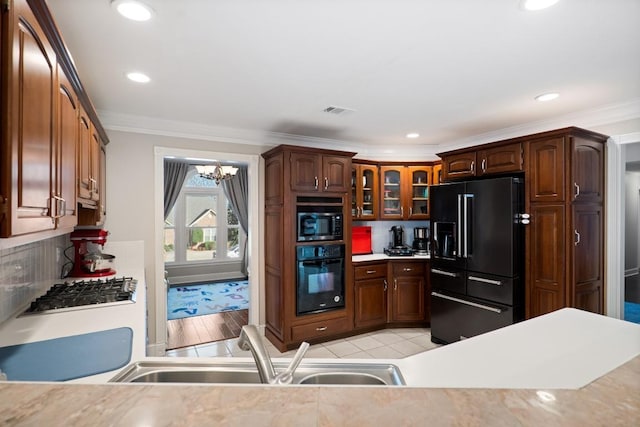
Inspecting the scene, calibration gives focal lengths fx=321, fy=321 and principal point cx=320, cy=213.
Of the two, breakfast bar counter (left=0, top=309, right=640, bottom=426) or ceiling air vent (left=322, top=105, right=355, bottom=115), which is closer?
breakfast bar counter (left=0, top=309, right=640, bottom=426)

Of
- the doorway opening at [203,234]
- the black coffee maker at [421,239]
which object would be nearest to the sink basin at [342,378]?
the black coffee maker at [421,239]

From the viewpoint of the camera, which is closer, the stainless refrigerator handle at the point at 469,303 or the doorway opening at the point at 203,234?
the stainless refrigerator handle at the point at 469,303

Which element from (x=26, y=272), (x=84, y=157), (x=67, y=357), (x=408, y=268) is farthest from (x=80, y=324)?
(x=408, y=268)

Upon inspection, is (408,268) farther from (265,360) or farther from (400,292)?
(265,360)

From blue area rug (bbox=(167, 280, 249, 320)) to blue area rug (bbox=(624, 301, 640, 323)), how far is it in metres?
5.31

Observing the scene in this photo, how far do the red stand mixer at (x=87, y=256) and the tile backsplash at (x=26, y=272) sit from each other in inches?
4.4

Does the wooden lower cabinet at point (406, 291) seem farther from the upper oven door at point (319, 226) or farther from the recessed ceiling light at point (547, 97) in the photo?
the recessed ceiling light at point (547, 97)

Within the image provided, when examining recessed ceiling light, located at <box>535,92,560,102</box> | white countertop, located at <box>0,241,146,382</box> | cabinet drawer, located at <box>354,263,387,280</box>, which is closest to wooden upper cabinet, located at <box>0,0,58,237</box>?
white countertop, located at <box>0,241,146,382</box>

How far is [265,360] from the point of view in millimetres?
921

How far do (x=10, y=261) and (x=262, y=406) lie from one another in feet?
6.41

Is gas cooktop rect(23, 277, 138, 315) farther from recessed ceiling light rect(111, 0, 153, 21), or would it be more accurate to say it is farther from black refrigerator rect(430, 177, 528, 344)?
black refrigerator rect(430, 177, 528, 344)

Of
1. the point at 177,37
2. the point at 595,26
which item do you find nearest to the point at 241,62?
the point at 177,37

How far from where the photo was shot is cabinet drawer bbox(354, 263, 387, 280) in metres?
3.95

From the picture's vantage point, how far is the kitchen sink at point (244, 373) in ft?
3.33
